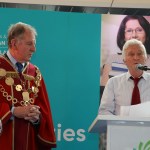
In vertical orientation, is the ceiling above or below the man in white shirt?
above

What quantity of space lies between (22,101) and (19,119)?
144mm

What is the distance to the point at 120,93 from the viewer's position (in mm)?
3547

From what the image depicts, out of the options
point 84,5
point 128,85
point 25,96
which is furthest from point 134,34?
point 25,96

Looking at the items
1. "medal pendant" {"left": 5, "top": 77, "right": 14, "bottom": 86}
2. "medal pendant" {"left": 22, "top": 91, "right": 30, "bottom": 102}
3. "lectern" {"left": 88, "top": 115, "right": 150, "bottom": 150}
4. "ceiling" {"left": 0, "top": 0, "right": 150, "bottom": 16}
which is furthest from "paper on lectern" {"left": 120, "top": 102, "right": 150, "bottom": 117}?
"ceiling" {"left": 0, "top": 0, "right": 150, "bottom": 16}

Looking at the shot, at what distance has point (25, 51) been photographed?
3.15 meters

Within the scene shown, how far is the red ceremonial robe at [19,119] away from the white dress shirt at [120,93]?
57cm

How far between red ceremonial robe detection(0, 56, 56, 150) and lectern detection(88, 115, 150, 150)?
38.9 inches

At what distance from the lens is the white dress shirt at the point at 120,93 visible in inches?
136

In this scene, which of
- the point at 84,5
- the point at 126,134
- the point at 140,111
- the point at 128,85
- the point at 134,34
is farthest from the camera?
the point at 84,5

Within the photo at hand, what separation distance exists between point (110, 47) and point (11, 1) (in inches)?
93.5

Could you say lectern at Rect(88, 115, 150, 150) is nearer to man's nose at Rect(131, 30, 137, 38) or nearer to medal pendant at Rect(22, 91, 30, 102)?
medal pendant at Rect(22, 91, 30, 102)

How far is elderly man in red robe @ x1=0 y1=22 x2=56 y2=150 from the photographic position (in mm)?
2963

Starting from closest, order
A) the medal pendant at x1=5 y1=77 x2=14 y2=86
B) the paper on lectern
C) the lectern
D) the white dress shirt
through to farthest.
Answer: the lectern
the paper on lectern
the medal pendant at x1=5 y1=77 x2=14 y2=86
the white dress shirt

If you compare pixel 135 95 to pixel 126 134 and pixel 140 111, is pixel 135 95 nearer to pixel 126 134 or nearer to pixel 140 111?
pixel 140 111
